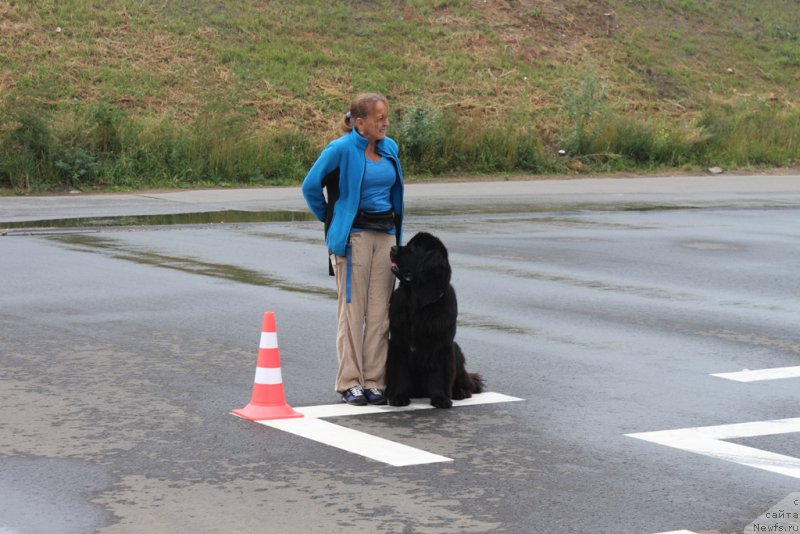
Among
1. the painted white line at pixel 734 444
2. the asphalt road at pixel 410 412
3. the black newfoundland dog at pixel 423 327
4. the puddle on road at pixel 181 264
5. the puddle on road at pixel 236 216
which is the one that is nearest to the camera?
the asphalt road at pixel 410 412

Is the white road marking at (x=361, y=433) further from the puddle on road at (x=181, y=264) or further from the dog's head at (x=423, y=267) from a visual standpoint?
the puddle on road at (x=181, y=264)

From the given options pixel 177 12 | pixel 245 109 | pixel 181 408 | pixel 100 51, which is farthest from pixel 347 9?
pixel 181 408

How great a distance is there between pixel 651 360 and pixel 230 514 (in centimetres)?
484

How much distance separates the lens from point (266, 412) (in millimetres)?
7641

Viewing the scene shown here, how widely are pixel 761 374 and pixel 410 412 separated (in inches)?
112

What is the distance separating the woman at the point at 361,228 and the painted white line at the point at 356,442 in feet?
2.11

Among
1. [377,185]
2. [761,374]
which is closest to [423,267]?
[377,185]

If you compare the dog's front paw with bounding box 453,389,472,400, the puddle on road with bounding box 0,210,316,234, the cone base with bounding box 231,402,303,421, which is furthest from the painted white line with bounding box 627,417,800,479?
the puddle on road with bounding box 0,210,316,234

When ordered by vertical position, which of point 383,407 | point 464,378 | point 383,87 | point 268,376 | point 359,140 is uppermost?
point 383,87

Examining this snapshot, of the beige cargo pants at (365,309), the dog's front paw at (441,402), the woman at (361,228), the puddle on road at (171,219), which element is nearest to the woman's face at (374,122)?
the woman at (361,228)

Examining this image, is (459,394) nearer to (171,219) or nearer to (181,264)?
(181,264)

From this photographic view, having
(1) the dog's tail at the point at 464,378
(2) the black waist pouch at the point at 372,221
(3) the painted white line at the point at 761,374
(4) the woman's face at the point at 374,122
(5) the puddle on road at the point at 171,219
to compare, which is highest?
(4) the woman's face at the point at 374,122

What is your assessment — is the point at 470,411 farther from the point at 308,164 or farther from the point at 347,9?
the point at 347,9

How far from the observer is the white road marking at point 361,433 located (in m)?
6.79
